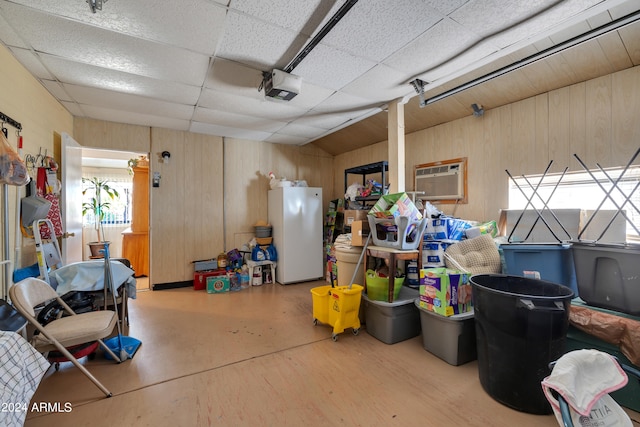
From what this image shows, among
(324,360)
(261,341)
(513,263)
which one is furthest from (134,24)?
(513,263)

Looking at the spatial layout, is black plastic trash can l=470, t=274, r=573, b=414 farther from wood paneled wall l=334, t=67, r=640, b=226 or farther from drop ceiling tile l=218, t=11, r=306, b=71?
drop ceiling tile l=218, t=11, r=306, b=71

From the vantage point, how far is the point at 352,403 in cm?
169

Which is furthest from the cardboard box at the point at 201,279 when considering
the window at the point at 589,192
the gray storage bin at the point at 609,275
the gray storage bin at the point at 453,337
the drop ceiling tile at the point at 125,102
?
the gray storage bin at the point at 609,275

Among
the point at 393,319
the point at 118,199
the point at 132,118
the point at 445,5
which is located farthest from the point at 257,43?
the point at 118,199

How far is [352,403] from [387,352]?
0.72 meters

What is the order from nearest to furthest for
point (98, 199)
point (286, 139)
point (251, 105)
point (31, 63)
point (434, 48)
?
point (434, 48)
point (31, 63)
point (251, 105)
point (286, 139)
point (98, 199)

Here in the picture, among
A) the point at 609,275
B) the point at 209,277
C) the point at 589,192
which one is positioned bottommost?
the point at 209,277

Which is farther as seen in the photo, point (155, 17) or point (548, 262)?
point (548, 262)

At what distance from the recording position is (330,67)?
2.42m

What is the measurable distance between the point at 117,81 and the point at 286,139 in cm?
267

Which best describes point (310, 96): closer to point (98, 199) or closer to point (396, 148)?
point (396, 148)

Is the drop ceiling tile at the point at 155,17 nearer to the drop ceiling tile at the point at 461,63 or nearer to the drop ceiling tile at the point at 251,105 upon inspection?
the drop ceiling tile at the point at 251,105

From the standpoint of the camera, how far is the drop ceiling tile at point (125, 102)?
2891 mm

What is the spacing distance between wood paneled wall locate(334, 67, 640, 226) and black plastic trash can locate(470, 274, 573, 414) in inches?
64.8
